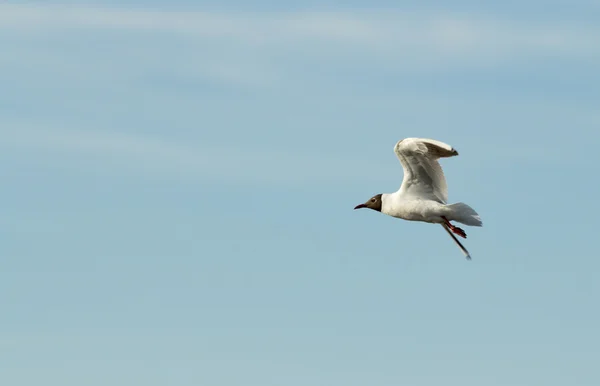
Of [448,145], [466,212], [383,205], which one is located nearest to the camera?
[448,145]

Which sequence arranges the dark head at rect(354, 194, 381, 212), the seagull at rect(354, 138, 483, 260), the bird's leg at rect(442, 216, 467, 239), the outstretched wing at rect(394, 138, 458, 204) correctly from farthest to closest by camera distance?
the dark head at rect(354, 194, 381, 212), the bird's leg at rect(442, 216, 467, 239), the seagull at rect(354, 138, 483, 260), the outstretched wing at rect(394, 138, 458, 204)

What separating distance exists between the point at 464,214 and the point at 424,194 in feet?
6.40

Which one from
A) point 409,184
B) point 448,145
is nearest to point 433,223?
point 409,184

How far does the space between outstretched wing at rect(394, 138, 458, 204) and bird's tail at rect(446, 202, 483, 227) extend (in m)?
0.91

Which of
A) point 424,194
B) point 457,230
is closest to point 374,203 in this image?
point 424,194

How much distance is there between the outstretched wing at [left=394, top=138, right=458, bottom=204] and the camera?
4400cm

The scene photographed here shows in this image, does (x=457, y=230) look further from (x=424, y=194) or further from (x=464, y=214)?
(x=424, y=194)

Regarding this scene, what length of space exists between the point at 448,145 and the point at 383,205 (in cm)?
704

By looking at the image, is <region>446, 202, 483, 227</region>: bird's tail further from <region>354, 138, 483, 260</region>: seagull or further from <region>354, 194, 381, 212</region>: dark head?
<region>354, 194, 381, 212</region>: dark head

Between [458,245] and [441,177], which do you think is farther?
[458,245]

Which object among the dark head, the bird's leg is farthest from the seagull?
the dark head

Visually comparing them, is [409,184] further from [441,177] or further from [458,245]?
[458,245]

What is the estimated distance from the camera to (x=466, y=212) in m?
45.6

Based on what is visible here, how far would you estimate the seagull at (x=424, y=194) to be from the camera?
44.7 metres
